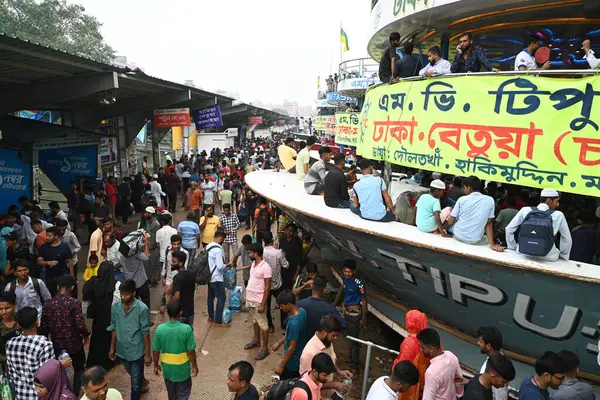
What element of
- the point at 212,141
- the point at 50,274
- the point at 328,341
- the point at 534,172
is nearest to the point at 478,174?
the point at 534,172

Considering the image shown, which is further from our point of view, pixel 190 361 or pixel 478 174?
pixel 478 174

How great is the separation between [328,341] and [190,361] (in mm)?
1373

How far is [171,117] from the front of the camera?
18.0m

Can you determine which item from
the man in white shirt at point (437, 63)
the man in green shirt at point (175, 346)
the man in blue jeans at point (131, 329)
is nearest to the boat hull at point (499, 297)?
the man in green shirt at point (175, 346)

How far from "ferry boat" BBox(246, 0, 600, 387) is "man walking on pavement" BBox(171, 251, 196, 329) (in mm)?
1830

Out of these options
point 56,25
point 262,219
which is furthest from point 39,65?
point 56,25

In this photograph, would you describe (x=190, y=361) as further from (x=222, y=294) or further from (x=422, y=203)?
(x=422, y=203)

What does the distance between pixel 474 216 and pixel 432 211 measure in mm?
530

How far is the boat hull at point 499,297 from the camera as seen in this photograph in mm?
4055

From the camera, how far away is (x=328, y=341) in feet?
12.3

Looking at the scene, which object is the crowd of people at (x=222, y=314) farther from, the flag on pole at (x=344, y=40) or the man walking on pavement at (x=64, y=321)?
the flag on pole at (x=344, y=40)

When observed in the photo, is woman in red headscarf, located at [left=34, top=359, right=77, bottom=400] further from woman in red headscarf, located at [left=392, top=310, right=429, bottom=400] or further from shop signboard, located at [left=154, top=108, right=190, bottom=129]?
shop signboard, located at [left=154, top=108, right=190, bottom=129]

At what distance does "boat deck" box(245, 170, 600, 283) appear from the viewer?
3.90 meters

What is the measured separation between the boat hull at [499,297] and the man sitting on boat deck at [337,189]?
79cm
